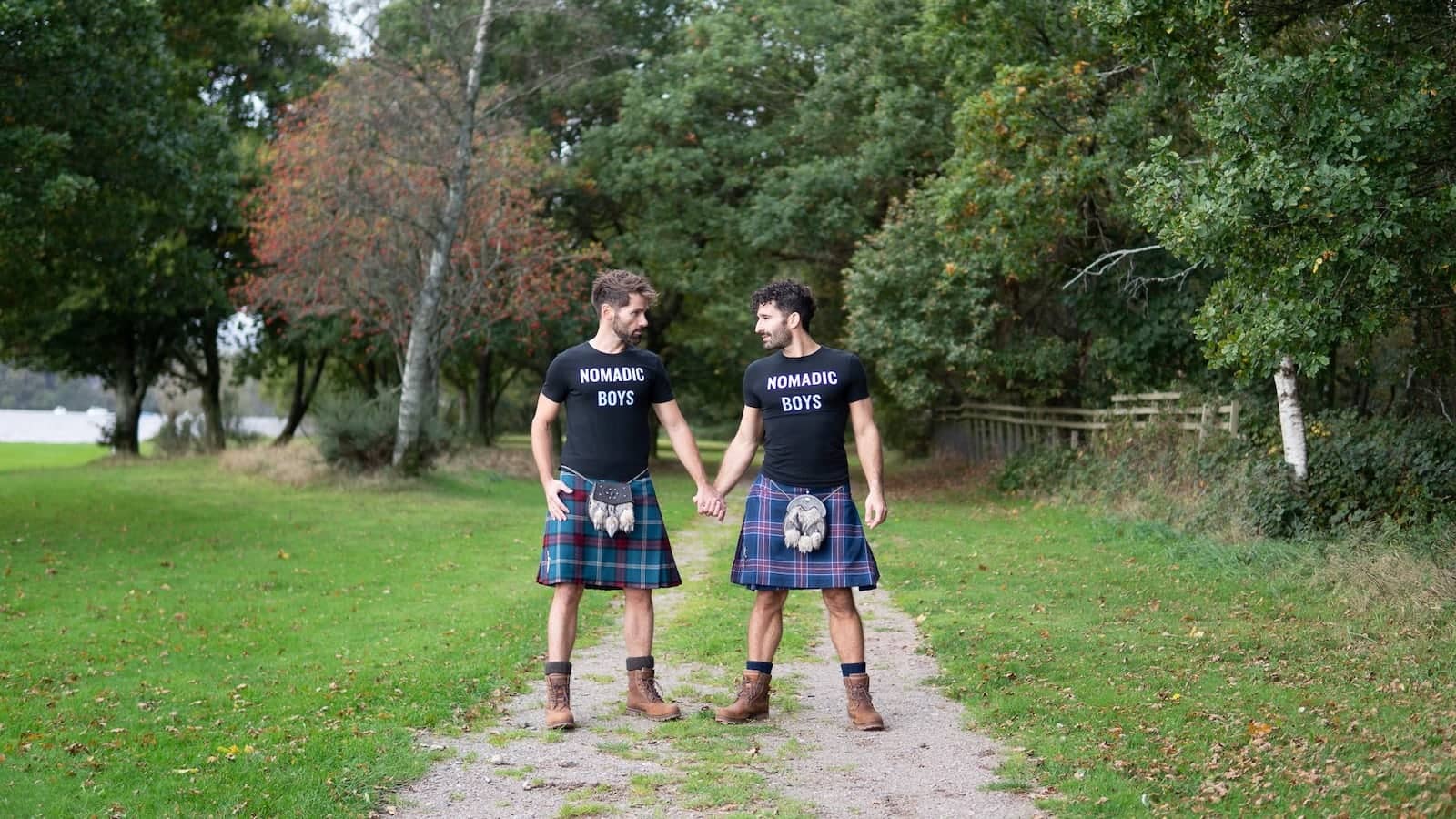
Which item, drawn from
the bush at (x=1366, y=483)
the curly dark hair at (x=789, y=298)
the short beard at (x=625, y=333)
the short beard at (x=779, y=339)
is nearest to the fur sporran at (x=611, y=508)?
the short beard at (x=625, y=333)

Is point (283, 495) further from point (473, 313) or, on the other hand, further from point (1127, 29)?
point (1127, 29)

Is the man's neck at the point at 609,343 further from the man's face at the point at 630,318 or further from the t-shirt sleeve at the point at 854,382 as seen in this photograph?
the t-shirt sleeve at the point at 854,382

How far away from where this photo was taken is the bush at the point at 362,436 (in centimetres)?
2319

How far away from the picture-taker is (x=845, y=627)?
6828 millimetres

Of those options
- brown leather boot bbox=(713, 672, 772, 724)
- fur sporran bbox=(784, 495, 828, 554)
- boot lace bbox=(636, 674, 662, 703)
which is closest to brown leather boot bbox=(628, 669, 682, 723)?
boot lace bbox=(636, 674, 662, 703)

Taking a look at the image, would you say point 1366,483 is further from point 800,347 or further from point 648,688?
point 648,688

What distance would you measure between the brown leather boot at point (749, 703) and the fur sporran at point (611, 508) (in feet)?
3.14

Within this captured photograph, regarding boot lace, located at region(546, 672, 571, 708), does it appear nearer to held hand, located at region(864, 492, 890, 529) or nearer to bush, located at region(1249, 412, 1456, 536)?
held hand, located at region(864, 492, 890, 529)

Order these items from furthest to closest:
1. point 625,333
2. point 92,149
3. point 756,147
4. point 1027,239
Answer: point 756,147
point 1027,239
point 92,149
point 625,333

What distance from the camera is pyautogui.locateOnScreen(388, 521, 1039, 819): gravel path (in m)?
5.46

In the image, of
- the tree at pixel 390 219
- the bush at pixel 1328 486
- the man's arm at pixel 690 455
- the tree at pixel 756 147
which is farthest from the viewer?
the tree at pixel 756 147

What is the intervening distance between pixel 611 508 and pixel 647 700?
39.1 inches

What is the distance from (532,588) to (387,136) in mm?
14724

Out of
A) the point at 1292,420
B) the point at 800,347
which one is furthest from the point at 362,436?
the point at 800,347
